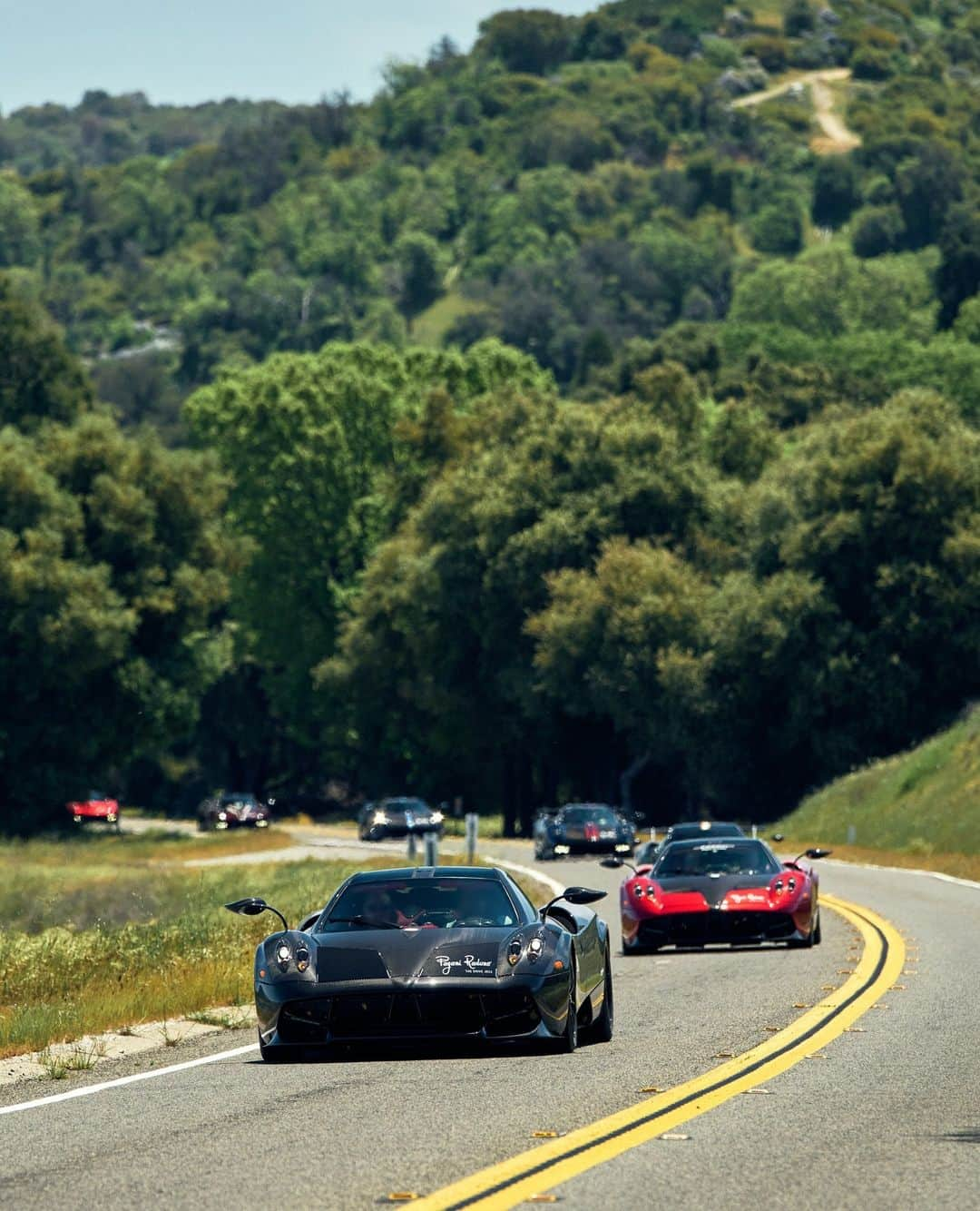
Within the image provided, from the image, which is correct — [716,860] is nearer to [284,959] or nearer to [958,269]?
[284,959]

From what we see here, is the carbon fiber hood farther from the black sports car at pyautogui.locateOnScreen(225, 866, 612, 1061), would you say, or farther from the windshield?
the windshield

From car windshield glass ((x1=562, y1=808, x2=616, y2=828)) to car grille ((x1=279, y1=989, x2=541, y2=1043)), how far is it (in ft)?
133

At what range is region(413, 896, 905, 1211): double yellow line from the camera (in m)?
9.02

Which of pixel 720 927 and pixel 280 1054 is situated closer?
pixel 280 1054

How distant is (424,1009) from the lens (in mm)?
14234

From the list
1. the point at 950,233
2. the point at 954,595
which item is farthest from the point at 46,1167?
the point at 950,233

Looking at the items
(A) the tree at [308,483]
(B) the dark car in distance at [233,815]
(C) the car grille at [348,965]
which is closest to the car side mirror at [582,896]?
(C) the car grille at [348,965]

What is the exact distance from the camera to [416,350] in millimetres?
101125

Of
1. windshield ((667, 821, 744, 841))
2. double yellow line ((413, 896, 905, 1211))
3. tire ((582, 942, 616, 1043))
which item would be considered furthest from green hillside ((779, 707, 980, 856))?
tire ((582, 942, 616, 1043))

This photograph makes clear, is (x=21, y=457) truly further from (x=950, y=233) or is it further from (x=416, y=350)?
(x=950, y=233)

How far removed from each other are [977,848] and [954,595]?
16.7 meters

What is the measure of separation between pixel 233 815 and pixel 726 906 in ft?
189

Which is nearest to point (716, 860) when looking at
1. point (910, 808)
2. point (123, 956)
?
point (123, 956)

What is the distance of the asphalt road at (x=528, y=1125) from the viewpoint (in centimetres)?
919
